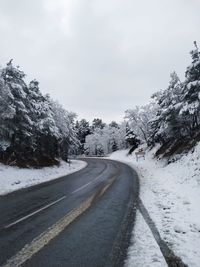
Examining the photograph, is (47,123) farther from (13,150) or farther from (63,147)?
(63,147)

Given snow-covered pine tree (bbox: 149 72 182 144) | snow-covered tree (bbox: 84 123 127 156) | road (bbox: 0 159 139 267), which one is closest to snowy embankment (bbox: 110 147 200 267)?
road (bbox: 0 159 139 267)

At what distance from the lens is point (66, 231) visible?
750cm

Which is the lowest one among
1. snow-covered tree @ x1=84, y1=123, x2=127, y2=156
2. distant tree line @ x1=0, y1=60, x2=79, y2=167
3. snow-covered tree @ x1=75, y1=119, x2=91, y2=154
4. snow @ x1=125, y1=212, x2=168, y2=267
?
snow @ x1=125, y1=212, x2=168, y2=267

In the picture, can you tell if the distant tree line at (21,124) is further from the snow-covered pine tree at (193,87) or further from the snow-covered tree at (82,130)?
the snow-covered tree at (82,130)

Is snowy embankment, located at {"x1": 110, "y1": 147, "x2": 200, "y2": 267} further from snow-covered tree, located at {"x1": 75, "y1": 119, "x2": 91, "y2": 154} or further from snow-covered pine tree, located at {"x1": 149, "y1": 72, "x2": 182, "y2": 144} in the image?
snow-covered tree, located at {"x1": 75, "y1": 119, "x2": 91, "y2": 154}

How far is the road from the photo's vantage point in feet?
18.4

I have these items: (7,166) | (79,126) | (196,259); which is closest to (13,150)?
(7,166)

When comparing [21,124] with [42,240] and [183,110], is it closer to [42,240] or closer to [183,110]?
[183,110]

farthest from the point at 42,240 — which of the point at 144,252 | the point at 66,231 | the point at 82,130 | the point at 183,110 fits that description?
the point at 82,130

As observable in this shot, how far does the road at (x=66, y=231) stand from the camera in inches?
221

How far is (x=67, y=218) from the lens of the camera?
8930 mm

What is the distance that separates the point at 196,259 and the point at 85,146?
4692 inches

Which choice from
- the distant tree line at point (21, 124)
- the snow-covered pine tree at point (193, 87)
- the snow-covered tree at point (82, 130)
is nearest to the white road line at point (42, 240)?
the snow-covered pine tree at point (193, 87)

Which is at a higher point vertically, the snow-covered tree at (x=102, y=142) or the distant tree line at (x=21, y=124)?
the snow-covered tree at (x=102, y=142)
